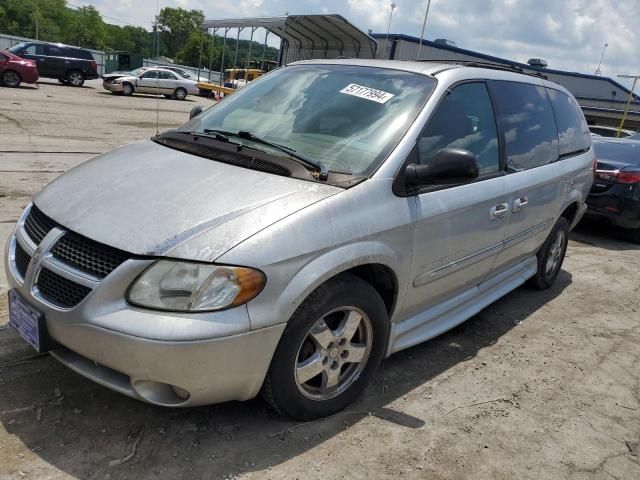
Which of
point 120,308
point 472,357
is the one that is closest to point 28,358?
point 120,308

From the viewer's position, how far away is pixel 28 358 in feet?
9.86

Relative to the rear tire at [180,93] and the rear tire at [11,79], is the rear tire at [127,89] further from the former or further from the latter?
the rear tire at [11,79]

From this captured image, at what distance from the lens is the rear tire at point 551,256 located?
500cm

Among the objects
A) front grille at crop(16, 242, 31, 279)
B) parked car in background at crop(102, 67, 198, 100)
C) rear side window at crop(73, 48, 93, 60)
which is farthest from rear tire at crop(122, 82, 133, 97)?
front grille at crop(16, 242, 31, 279)

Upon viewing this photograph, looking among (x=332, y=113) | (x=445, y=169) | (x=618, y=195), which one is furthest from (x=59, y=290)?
(x=618, y=195)

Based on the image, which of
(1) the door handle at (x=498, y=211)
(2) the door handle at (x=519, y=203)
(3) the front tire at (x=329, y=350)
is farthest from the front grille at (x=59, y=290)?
(2) the door handle at (x=519, y=203)

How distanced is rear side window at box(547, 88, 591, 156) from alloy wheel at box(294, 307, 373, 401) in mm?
2889

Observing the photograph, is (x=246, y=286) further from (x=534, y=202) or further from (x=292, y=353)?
(x=534, y=202)

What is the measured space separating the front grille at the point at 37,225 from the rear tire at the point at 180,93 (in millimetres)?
27257

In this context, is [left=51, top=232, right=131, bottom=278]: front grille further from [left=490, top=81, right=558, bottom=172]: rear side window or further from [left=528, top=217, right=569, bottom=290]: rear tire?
[left=528, top=217, right=569, bottom=290]: rear tire

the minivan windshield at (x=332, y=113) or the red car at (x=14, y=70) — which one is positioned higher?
the minivan windshield at (x=332, y=113)

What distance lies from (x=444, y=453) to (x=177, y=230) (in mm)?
1657

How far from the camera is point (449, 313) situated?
11.8ft

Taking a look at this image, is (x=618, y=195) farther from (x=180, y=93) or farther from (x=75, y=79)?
(x=75, y=79)
